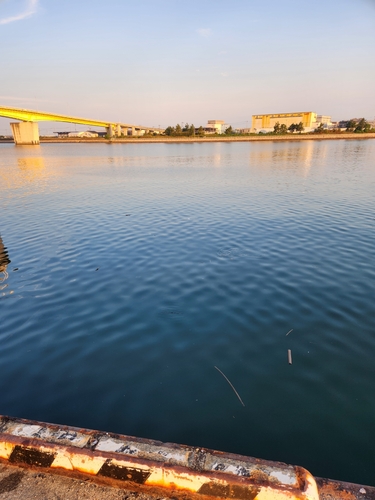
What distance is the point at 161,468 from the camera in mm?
2840

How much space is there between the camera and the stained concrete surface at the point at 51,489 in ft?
9.39

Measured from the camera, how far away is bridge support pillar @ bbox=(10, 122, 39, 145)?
115188mm

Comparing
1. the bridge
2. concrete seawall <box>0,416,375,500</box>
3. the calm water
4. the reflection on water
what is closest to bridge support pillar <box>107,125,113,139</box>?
the bridge

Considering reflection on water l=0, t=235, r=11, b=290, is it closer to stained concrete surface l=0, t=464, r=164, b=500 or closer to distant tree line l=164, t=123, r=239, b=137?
stained concrete surface l=0, t=464, r=164, b=500

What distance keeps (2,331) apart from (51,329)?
3.85ft

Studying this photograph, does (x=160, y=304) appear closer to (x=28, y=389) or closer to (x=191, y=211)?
(x=28, y=389)

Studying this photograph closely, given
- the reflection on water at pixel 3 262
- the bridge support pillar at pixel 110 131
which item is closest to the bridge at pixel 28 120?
the bridge support pillar at pixel 110 131

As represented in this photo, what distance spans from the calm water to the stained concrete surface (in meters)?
1.70

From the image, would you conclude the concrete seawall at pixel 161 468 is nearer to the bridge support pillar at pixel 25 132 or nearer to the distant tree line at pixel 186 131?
the bridge support pillar at pixel 25 132

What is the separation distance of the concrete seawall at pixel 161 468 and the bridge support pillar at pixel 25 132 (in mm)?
A: 134928

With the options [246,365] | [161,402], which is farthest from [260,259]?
[161,402]

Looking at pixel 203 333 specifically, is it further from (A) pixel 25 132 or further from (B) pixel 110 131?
(B) pixel 110 131

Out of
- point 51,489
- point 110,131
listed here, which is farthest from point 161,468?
point 110,131

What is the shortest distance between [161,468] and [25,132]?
459 ft
